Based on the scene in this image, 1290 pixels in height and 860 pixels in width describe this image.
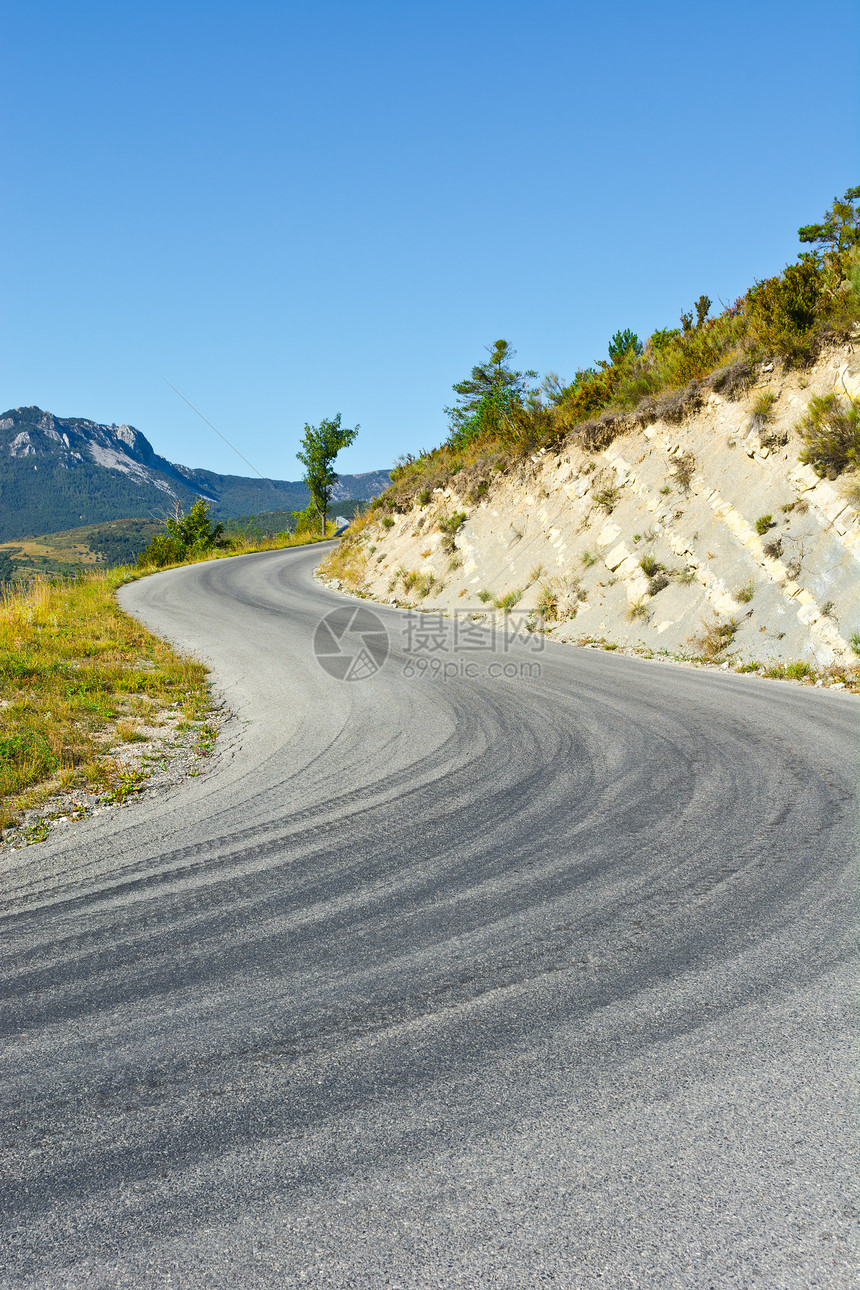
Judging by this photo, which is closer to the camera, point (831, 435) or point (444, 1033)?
point (444, 1033)

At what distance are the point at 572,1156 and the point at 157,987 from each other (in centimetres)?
209

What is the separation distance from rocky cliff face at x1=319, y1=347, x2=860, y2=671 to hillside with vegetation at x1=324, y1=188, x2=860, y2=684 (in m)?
0.04

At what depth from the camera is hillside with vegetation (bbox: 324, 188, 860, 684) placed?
36.8 feet

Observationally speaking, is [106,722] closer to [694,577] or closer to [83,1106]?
[83,1106]

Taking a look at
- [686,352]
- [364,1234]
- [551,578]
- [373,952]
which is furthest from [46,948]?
[686,352]

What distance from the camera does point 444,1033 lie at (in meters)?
2.90

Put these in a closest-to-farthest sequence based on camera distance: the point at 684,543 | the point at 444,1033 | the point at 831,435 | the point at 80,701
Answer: the point at 444,1033 → the point at 80,701 → the point at 831,435 → the point at 684,543

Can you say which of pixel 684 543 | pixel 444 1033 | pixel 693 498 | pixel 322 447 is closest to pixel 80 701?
pixel 444 1033

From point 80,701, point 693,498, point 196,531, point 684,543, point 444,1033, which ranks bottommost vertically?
point 444,1033

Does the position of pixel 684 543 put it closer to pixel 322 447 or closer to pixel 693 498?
pixel 693 498

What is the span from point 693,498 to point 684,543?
4.15 ft

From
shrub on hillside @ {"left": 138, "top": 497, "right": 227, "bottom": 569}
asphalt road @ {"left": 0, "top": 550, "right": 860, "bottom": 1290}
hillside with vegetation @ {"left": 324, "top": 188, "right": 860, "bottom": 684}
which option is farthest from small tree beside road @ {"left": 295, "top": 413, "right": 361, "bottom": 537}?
asphalt road @ {"left": 0, "top": 550, "right": 860, "bottom": 1290}

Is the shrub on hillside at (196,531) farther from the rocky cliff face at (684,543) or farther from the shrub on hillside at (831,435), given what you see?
the shrub on hillside at (831,435)

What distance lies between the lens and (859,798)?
5.21m
